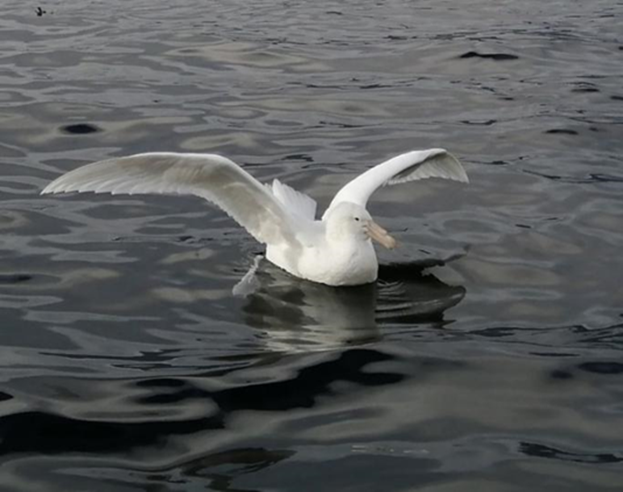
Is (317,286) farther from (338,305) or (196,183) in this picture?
(196,183)

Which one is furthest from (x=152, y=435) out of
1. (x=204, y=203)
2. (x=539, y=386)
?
(x=204, y=203)

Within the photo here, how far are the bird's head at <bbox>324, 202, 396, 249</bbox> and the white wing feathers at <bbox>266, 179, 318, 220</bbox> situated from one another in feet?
2.54

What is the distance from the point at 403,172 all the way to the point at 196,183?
1908 millimetres

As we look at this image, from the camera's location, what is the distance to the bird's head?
29.9 feet

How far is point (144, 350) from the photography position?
25.2 feet

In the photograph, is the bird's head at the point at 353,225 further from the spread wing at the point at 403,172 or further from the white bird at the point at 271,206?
the spread wing at the point at 403,172

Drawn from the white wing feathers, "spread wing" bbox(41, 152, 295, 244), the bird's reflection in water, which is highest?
"spread wing" bbox(41, 152, 295, 244)

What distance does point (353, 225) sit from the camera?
915cm

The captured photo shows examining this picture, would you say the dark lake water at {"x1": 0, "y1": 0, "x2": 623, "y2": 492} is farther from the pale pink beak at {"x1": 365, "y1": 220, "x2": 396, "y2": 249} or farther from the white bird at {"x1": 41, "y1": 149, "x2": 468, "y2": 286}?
the pale pink beak at {"x1": 365, "y1": 220, "x2": 396, "y2": 249}

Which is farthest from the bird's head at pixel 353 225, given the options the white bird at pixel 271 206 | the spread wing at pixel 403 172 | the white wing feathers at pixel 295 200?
the white wing feathers at pixel 295 200

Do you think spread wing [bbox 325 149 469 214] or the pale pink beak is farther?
spread wing [bbox 325 149 469 214]

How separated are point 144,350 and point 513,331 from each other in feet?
7.26

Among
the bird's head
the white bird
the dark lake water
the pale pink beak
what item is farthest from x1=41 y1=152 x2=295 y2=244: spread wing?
the pale pink beak

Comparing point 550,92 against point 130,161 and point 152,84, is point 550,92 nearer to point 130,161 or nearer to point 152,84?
point 152,84
